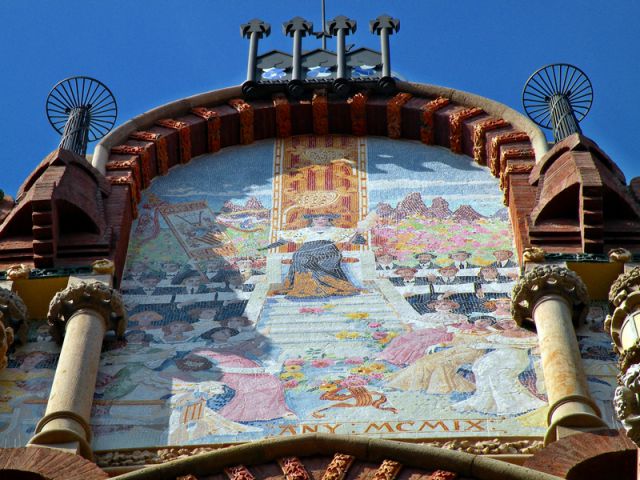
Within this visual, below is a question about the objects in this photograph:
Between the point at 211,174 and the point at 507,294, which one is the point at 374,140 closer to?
the point at 211,174

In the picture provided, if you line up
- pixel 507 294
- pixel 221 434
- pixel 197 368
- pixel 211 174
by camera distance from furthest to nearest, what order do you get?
1. pixel 211 174
2. pixel 507 294
3. pixel 197 368
4. pixel 221 434

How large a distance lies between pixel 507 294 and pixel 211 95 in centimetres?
595

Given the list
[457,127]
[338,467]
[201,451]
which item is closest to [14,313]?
[201,451]

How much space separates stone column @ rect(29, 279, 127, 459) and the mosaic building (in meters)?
0.03

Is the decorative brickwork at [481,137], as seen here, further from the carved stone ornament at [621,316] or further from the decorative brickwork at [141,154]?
the carved stone ornament at [621,316]

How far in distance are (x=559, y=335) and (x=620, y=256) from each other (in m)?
1.55

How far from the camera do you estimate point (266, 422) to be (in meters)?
14.8

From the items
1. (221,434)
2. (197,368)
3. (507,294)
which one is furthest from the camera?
(507,294)

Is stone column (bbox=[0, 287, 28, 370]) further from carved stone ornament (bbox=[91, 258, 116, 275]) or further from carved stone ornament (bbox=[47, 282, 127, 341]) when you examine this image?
carved stone ornament (bbox=[91, 258, 116, 275])

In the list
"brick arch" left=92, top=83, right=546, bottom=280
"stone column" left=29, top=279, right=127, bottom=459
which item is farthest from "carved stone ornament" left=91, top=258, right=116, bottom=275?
"brick arch" left=92, top=83, right=546, bottom=280

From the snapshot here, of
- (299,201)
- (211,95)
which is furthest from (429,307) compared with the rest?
(211,95)

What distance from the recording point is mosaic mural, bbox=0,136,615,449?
1493 centimetres

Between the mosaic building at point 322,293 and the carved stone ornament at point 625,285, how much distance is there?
1.3 inches

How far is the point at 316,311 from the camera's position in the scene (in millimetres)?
16797
